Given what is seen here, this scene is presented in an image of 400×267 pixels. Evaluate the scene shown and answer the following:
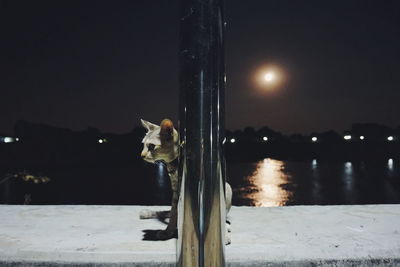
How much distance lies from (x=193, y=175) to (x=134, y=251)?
132 cm

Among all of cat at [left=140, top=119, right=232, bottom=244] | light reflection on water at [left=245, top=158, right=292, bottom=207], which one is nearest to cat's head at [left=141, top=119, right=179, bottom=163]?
cat at [left=140, top=119, right=232, bottom=244]

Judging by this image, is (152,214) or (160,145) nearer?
(160,145)

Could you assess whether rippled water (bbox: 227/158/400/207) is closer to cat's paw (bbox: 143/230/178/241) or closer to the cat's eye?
cat's paw (bbox: 143/230/178/241)

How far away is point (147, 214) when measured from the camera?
2590 millimetres

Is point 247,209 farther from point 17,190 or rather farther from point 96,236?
point 17,190

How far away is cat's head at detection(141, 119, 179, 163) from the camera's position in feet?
5.30

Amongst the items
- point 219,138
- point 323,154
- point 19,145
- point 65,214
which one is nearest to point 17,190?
point 19,145

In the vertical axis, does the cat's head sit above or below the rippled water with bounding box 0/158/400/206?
above

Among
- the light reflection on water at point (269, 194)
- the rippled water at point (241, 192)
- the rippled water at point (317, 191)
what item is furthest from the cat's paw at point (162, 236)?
the rippled water at point (241, 192)

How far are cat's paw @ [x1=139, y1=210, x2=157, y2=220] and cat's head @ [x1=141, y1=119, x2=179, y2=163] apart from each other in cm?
102

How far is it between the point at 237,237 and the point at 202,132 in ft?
5.25

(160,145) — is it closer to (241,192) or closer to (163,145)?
(163,145)

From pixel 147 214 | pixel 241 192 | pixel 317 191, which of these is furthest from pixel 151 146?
pixel 317 191

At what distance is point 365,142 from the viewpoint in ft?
350
